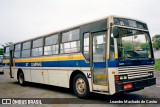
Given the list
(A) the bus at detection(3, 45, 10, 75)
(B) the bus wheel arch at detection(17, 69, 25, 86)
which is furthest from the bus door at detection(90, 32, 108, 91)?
(A) the bus at detection(3, 45, 10, 75)

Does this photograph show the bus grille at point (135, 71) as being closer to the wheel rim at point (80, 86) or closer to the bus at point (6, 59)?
the wheel rim at point (80, 86)

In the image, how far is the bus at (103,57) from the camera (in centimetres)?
741

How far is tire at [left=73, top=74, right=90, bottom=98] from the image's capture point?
8570 millimetres

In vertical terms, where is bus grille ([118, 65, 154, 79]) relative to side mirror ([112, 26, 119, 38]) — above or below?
below

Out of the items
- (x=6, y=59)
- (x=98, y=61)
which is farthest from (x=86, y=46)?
(x=6, y=59)

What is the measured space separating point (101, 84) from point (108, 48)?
1.34 metres

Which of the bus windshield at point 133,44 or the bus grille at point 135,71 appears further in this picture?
the bus windshield at point 133,44

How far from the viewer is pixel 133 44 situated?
26.2 ft

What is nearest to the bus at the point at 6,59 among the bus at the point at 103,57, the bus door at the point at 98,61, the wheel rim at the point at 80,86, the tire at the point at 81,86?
the bus at the point at 103,57

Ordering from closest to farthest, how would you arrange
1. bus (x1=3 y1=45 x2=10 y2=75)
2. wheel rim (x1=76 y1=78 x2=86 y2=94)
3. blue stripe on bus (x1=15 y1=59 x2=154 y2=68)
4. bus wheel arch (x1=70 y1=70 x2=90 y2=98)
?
blue stripe on bus (x1=15 y1=59 x2=154 y2=68), bus wheel arch (x1=70 y1=70 x2=90 y2=98), wheel rim (x1=76 y1=78 x2=86 y2=94), bus (x1=3 y1=45 x2=10 y2=75)

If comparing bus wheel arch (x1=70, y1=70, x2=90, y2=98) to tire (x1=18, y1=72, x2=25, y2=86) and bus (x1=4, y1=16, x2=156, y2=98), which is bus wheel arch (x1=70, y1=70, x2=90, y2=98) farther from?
tire (x1=18, y1=72, x2=25, y2=86)

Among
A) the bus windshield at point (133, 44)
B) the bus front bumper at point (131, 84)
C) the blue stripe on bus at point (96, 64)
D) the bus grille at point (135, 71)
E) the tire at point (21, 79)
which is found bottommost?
the tire at point (21, 79)

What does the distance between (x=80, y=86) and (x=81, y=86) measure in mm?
57

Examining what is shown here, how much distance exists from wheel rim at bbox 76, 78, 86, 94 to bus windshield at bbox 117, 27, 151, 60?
2178 millimetres
